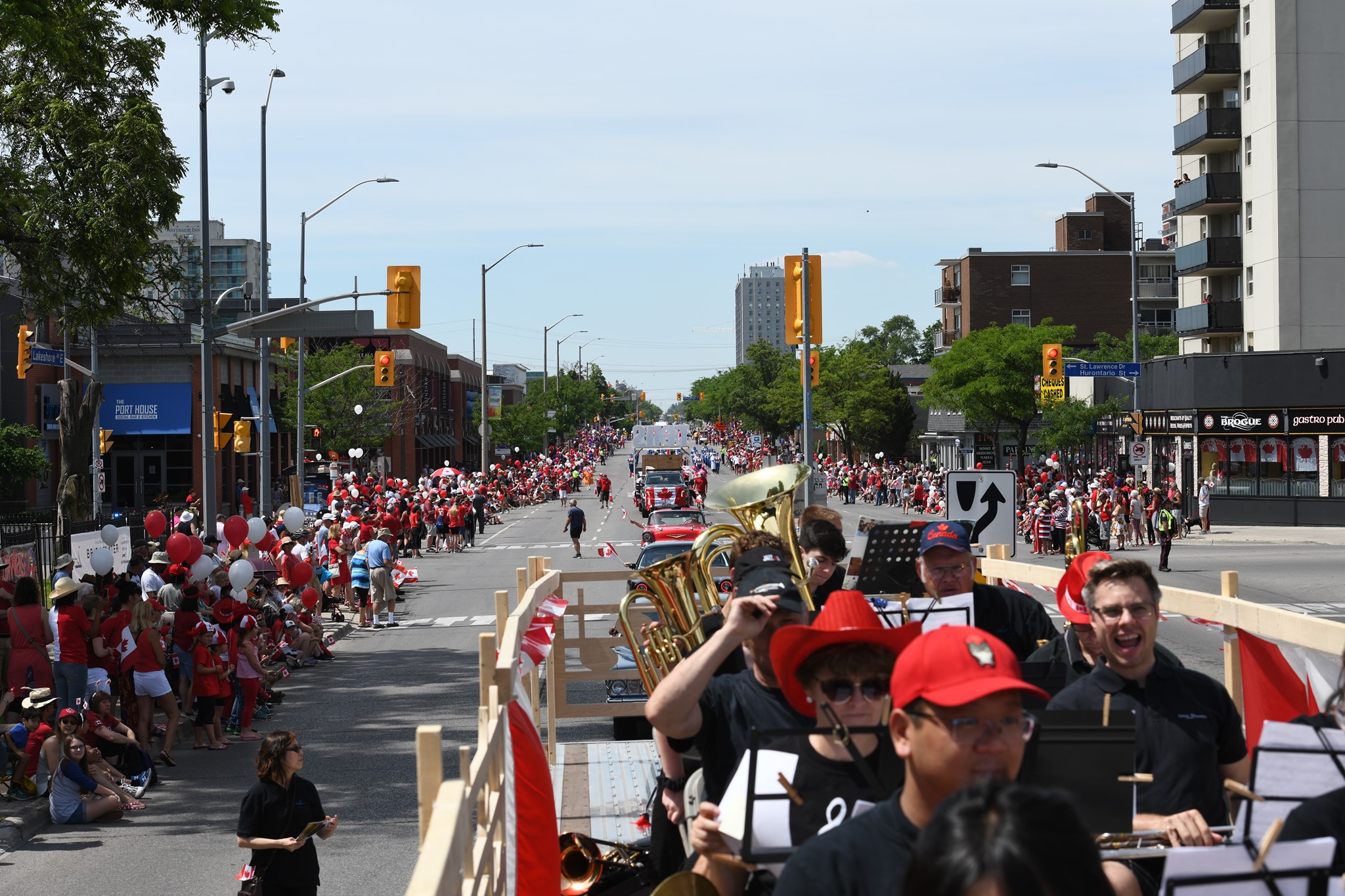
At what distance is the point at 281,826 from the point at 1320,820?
540cm

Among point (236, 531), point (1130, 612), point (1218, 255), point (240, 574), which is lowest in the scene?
point (240, 574)

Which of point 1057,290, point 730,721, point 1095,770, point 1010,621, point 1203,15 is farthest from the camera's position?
point 1057,290

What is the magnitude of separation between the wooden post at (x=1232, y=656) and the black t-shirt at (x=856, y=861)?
3.97 metres

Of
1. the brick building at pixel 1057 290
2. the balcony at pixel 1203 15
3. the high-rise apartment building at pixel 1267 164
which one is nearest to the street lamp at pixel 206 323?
the high-rise apartment building at pixel 1267 164

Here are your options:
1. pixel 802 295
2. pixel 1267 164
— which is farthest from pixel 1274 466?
pixel 802 295

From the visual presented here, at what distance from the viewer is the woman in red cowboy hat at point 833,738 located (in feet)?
12.4

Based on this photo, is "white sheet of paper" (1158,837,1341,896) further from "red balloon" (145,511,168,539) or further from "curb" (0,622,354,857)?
"red balloon" (145,511,168,539)

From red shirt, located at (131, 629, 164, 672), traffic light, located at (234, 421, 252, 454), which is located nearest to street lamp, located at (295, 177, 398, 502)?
traffic light, located at (234, 421, 252, 454)

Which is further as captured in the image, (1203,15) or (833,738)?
(1203,15)

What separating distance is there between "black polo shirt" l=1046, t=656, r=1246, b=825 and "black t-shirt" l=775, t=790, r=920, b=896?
1.68 meters

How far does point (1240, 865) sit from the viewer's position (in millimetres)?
3260

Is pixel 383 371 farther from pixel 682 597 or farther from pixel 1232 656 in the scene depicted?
pixel 1232 656

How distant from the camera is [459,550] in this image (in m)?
39.9

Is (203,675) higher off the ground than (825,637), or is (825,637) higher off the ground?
(825,637)
